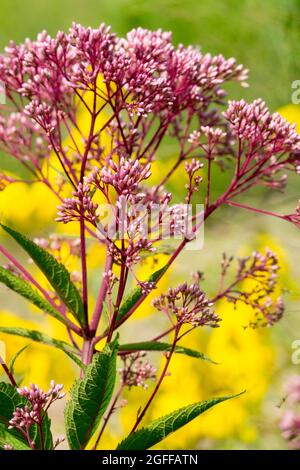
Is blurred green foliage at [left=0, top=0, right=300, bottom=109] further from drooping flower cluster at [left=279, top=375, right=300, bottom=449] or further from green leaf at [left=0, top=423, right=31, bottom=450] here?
green leaf at [left=0, top=423, right=31, bottom=450]

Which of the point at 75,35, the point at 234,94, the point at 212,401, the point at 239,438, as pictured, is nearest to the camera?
the point at 212,401

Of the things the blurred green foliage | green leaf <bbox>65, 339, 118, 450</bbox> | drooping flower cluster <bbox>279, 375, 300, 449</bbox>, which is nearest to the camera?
green leaf <bbox>65, 339, 118, 450</bbox>

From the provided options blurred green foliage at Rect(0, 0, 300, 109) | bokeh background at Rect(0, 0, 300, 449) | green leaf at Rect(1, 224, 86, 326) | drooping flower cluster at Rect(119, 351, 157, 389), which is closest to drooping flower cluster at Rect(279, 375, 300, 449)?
bokeh background at Rect(0, 0, 300, 449)

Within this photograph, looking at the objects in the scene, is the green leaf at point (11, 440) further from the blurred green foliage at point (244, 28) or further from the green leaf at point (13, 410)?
the blurred green foliage at point (244, 28)

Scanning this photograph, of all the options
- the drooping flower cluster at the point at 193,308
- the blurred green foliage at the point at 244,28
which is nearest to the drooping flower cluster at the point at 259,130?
the drooping flower cluster at the point at 193,308

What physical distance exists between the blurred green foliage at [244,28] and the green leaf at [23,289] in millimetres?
1438

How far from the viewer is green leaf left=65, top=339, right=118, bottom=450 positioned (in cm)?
60

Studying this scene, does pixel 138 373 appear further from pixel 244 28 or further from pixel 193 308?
pixel 244 28

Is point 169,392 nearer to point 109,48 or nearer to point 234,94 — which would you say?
point 109,48

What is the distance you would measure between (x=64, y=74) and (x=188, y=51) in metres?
0.15

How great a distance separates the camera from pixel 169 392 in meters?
1.47

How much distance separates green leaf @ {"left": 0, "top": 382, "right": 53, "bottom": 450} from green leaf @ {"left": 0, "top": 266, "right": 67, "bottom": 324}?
0.12 m
